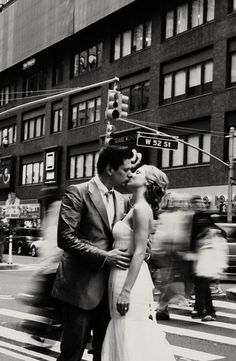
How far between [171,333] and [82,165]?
37.5 m

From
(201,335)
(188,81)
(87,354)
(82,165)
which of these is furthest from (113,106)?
(82,165)

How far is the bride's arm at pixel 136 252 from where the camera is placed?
4312 mm

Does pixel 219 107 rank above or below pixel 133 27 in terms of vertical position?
below

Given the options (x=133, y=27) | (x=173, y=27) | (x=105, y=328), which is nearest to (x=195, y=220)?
(x=105, y=328)

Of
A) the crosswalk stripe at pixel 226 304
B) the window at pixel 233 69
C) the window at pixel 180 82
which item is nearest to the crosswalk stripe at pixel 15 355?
the crosswalk stripe at pixel 226 304

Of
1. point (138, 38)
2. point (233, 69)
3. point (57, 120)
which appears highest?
point (138, 38)

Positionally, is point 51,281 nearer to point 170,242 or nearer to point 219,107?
point 170,242

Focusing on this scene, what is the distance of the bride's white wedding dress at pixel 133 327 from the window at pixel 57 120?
45429mm

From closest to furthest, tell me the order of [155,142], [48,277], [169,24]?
[48,277] → [155,142] → [169,24]

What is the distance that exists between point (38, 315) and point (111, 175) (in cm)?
353

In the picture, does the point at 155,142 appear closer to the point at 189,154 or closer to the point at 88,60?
the point at 189,154

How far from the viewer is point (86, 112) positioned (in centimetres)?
4638

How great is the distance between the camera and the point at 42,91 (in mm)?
51875

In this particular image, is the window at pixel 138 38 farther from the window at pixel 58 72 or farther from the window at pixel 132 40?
the window at pixel 58 72
